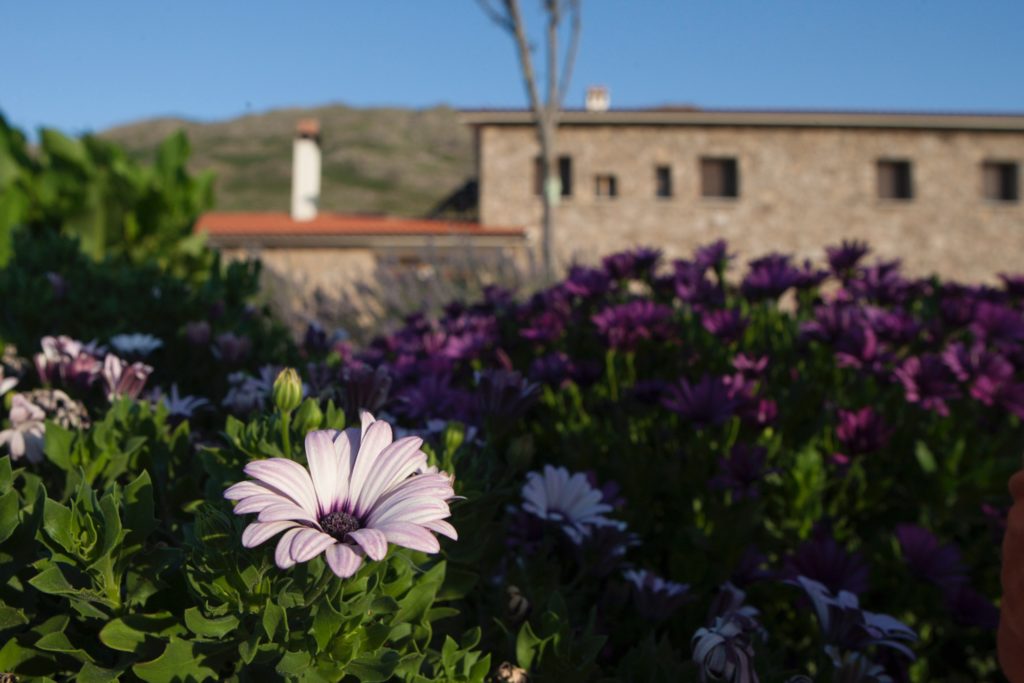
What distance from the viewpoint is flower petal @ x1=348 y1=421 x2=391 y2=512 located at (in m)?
1.02

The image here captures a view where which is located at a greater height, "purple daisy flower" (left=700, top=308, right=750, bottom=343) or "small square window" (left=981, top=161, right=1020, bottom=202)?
"small square window" (left=981, top=161, right=1020, bottom=202)

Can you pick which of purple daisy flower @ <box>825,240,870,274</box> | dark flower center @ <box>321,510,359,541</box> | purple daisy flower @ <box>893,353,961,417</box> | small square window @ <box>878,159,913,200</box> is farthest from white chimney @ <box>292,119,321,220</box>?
dark flower center @ <box>321,510,359,541</box>

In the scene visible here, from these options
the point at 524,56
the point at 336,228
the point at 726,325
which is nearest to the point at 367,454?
the point at 726,325

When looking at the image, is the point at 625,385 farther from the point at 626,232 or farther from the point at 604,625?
the point at 626,232

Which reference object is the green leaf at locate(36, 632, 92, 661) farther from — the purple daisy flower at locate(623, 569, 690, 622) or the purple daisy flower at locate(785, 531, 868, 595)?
the purple daisy flower at locate(785, 531, 868, 595)

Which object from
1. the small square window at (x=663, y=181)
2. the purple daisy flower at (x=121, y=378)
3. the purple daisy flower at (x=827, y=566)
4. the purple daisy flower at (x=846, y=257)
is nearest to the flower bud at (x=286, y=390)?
the purple daisy flower at (x=121, y=378)

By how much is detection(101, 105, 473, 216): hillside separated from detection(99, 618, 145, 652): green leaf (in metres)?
65.6

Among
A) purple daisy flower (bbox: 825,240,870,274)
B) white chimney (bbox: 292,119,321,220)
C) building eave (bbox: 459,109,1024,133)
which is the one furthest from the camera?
white chimney (bbox: 292,119,321,220)

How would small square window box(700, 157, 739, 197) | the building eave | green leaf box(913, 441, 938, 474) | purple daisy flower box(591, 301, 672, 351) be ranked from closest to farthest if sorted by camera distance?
green leaf box(913, 441, 938, 474)
purple daisy flower box(591, 301, 672, 351)
the building eave
small square window box(700, 157, 739, 197)

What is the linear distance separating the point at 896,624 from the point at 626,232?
19930mm

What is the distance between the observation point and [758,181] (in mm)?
21250

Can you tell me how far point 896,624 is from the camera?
5.07ft

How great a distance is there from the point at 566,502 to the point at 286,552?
94cm

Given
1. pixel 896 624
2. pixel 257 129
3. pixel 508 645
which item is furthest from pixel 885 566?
pixel 257 129
